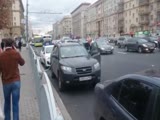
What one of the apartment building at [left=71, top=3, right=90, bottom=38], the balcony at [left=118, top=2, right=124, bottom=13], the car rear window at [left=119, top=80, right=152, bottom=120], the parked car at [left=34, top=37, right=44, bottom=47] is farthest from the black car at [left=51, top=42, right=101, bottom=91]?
the apartment building at [left=71, top=3, right=90, bottom=38]

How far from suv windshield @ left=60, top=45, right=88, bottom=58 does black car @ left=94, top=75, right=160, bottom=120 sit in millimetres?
6957

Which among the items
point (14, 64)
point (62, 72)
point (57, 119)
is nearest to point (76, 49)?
point (62, 72)

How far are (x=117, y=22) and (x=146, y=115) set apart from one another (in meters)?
106

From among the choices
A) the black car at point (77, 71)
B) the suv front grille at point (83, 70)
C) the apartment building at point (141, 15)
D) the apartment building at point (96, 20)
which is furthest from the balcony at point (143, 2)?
the suv front grille at point (83, 70)

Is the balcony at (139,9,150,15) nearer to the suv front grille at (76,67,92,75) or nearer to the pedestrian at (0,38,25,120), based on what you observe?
the suv front grille at (76,67,92,75)

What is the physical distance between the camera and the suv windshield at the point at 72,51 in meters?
11.9

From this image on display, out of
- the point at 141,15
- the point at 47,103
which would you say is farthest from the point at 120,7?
the point at 47,103

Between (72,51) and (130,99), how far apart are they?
8.48 meters

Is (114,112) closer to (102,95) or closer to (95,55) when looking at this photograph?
(102,95)

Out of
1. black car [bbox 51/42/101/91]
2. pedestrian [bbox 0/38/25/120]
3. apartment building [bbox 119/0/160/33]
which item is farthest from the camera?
apartment building [bbox 119/0/160/33]

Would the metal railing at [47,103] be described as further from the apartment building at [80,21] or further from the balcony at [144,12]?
the apartment building at [80,21]

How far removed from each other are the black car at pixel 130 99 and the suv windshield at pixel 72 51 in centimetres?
696

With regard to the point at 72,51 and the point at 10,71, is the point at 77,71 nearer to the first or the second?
the point at 72,51

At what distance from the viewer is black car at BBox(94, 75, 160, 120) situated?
325 cm
